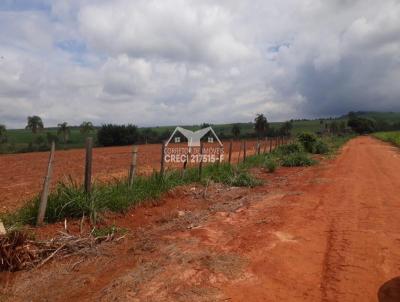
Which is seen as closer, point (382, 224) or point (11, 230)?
point (11, 230)

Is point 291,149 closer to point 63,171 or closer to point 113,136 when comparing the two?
point 63,171

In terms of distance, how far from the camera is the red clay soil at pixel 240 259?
394 centimetres

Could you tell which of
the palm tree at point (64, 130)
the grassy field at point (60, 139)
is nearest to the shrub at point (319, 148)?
the grassy field at point (60, 139)

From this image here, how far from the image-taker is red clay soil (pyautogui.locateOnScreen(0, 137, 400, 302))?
3.94 metres

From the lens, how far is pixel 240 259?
15.7ft

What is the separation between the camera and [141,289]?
4.00 metres

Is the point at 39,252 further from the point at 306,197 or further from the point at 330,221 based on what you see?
the point at 306,197

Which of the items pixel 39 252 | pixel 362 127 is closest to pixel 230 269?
pixel 39 252

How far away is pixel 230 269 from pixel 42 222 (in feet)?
11.4

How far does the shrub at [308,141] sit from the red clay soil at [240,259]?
16.2 meters

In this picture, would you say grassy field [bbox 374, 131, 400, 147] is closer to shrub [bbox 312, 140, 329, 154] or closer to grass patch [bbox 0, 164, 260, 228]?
shrub [bbox 312, 140, 329, 154]

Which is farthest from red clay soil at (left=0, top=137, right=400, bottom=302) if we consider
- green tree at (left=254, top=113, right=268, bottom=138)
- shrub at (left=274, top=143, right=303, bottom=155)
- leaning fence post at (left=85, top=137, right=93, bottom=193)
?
green tree at (left=254, top=113, right=268, bottom=138)

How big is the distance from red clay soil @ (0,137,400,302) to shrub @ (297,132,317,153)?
16.2 m

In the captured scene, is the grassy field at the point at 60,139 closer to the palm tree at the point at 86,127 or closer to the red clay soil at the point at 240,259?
the palm tree at the point at 86,127
